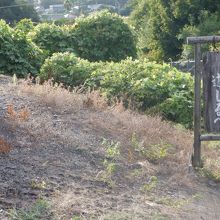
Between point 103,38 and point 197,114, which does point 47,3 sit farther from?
point 197,114

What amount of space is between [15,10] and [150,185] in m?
41.2

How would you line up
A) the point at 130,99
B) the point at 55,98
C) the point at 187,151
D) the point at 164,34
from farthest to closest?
the point at 164,34, the point at 130,99, the point at 55,98, the point at 187,151

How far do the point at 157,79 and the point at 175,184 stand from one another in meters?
4.51

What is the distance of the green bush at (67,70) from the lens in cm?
1112

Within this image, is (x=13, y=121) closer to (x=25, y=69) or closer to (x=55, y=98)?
(x=55, y=98)

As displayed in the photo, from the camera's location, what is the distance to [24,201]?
480cm

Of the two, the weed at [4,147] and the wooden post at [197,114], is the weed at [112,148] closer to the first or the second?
the wooden post at [197,114]

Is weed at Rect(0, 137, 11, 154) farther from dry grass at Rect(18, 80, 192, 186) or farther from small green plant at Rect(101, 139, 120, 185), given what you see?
dry grass at Rect(18, 80, 192, 186)

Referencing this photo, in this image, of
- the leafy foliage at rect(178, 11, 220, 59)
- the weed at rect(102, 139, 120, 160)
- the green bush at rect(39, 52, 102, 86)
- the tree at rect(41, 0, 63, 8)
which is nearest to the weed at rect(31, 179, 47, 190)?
the weed at rect(102, 139, 120, 160)

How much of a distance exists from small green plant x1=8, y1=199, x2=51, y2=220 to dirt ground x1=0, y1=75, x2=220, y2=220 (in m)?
0.05

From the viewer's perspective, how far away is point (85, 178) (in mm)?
5566

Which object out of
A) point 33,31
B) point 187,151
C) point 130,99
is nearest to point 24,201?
point 187,151

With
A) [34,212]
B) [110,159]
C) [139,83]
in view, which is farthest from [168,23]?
[34,212]

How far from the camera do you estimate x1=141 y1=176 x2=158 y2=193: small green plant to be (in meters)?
5.54
